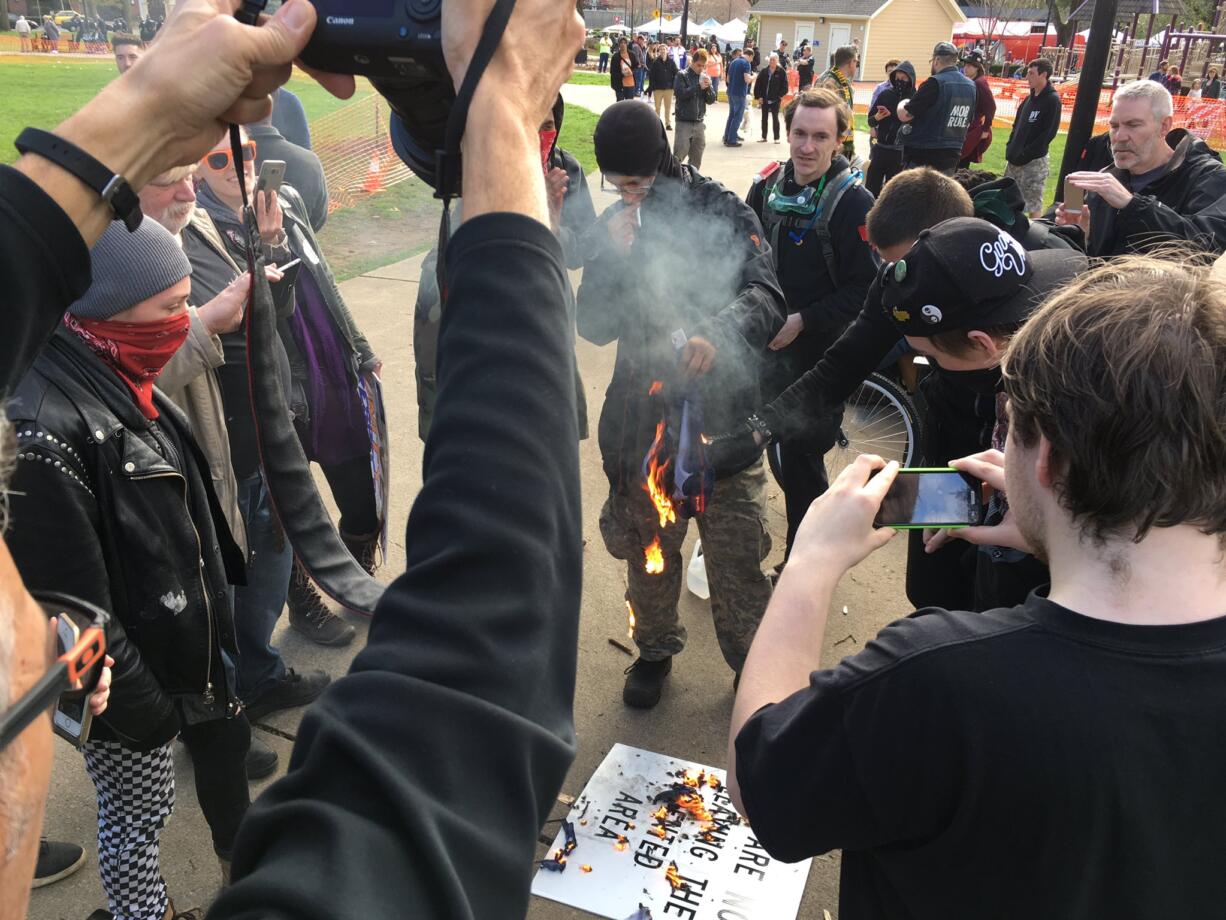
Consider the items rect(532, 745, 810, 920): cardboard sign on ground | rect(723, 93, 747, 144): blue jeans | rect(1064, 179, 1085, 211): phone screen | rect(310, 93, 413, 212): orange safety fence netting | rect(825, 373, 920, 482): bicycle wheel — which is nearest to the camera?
rect(532, 745, 810, 920): cardboard sign on ground

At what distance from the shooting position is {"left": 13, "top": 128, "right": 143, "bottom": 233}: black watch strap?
105 centimetres

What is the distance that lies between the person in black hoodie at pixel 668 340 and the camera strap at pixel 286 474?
1.05m

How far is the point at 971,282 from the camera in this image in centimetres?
214

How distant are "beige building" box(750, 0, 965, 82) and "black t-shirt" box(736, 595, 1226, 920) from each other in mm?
54929

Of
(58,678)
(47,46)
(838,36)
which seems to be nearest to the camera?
(58,678)

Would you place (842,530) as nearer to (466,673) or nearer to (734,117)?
(466,673)

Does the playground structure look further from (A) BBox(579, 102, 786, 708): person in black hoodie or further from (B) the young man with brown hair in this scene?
(B) the young man with brown hair

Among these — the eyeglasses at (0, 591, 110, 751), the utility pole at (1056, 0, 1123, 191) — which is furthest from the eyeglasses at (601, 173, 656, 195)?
the utility pole at (1056, 0, 1123, 191)

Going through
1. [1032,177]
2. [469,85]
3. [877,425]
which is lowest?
[877,425]

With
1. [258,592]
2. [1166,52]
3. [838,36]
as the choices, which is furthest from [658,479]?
[838,36]

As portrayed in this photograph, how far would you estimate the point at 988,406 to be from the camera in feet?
7.58

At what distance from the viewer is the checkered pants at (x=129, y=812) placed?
2.21 m

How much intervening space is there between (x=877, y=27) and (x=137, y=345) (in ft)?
187

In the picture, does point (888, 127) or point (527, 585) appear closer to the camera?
point (527, 585)
